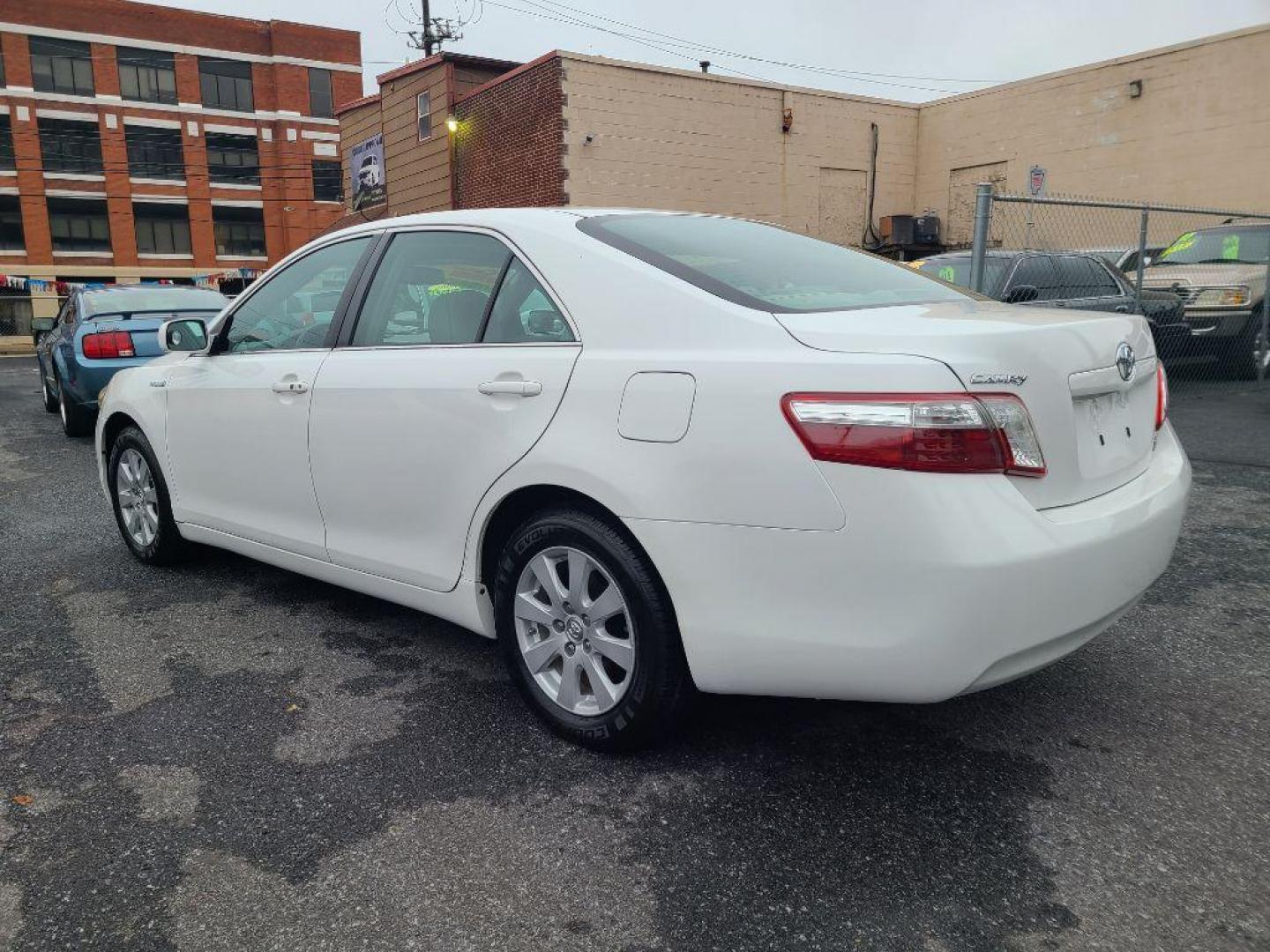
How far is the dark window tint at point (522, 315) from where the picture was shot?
282 centimetres

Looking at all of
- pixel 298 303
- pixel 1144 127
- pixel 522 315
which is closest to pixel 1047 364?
pixel 522 315

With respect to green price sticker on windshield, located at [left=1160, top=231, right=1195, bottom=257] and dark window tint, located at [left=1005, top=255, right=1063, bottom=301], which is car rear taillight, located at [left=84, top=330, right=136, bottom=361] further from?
green price sticker on windshield, located at [left=1160, top=231, right=1195, bottom=257]

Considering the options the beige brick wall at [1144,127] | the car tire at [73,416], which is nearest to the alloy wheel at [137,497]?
the car tire at [73,416]

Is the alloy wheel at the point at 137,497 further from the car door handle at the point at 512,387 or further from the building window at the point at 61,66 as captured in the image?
the building window at the point at 61,66

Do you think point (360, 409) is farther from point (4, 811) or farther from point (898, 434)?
point (898, 434)

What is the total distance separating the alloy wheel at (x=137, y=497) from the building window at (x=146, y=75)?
4564 centimetres

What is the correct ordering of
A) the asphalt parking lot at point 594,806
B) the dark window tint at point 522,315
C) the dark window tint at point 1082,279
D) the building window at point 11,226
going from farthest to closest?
the building window at point 11,226, the dark window tint at point 1082,279, the dark window tint at point 522,315, the asphalt parking lot at point 594,806

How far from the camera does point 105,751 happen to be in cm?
283

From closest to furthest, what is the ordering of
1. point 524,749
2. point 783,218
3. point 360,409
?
point 524,749, point 360,409, point 783,218

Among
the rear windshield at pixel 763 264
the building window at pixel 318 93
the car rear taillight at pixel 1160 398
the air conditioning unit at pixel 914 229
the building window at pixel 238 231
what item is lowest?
the car rear taillight at pixel 1160 398

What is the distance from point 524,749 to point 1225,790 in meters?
1.90

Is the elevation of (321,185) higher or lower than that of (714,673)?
higher

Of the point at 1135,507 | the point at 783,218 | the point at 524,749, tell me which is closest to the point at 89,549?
the point at 524,749

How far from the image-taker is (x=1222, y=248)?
11141mm
